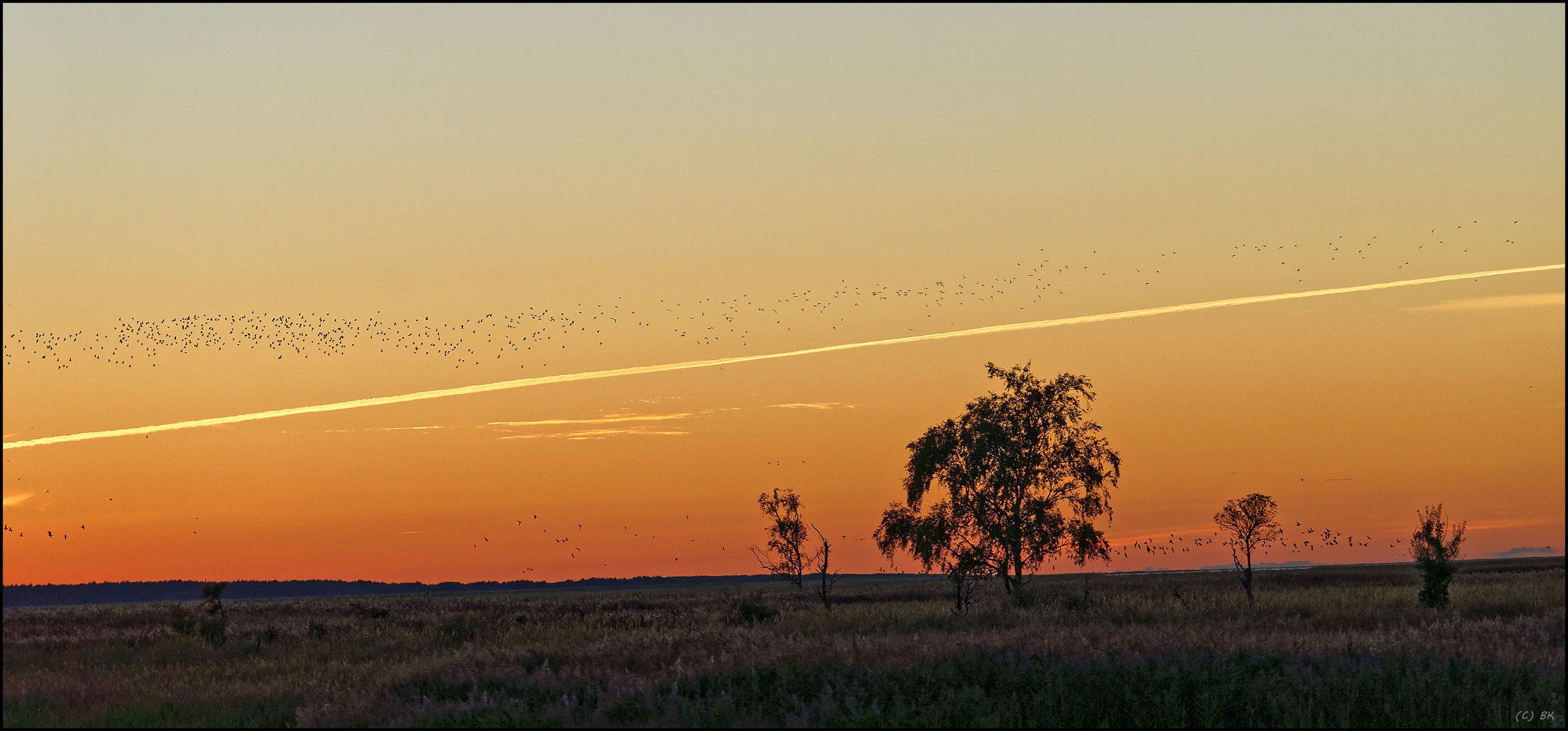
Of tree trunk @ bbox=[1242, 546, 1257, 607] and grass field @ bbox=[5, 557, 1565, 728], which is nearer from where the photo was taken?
grass field @ bbox=[5, 557, 1565, 728]

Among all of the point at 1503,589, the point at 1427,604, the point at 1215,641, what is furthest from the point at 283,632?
the point at 1503,589

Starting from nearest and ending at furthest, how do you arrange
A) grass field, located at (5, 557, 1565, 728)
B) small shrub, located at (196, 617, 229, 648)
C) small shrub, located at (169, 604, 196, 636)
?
grass field, located at (5, 557, 1565, 728) → small shrub, located at (196, 617, 229, 648) → small shrub, located at (169, 604, 196, 636)

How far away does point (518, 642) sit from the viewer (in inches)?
1212

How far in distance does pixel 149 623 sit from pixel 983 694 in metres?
53.9

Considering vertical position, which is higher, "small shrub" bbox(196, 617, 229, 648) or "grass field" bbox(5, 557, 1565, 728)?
"grass field" bbox(5, 557, 1565, 728)

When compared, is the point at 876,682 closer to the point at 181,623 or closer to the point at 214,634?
the point at 214,634

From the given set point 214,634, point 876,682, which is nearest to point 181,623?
point 214,634

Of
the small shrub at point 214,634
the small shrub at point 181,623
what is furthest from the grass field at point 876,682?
the small shrub at point 181,623

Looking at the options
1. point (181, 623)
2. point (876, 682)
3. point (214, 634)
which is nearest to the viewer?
point (876, 682)

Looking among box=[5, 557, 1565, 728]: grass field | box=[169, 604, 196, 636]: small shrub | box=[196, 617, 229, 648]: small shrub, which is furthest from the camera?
box=[169, 604, 196, 636]: small shrub

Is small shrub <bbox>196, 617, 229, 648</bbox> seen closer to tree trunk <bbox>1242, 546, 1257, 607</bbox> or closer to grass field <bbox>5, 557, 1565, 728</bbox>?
grass field <bbox>5, 557, 1565, 728</bbox>

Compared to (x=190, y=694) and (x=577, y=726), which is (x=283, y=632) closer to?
(x=190, y=694)

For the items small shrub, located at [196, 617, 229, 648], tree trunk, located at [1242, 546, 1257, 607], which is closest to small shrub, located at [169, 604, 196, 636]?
small shrub, located at [196, 617, 229, 648]

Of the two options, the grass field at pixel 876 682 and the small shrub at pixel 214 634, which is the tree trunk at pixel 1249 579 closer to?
the grass field at pixel 876 682
